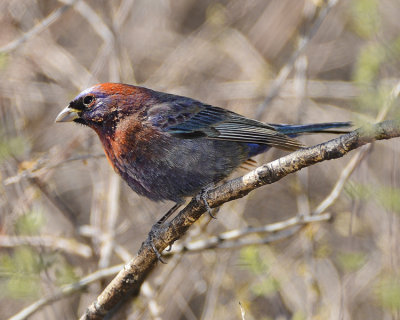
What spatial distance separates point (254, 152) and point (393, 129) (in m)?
2.24

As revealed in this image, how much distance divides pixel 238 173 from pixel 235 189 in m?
3.69

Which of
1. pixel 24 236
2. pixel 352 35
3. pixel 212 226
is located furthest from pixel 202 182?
pixel 352 35

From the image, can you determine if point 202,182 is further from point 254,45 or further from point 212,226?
point 254,45

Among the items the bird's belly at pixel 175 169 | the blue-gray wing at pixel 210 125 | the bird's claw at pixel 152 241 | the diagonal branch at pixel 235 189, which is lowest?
the diagonal branch at pixel 235 189

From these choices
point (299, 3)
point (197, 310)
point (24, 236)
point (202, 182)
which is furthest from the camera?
point (299, 3)

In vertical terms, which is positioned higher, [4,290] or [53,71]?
[53,71]

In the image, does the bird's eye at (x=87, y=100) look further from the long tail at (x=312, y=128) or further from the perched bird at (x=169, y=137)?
the long tail at (x=312, y=128)

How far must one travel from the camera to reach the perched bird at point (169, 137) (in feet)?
14.7

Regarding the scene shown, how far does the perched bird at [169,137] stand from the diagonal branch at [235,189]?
0.53 metres

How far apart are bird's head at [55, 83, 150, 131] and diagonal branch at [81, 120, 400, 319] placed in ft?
3.99

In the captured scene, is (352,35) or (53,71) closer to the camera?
(53,71)

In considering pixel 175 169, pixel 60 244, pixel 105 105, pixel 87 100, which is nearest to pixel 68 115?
pixel 87 100

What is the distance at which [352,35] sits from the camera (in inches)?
325

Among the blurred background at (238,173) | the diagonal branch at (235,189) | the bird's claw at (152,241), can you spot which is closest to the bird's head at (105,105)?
the blurred background at (238,173)
